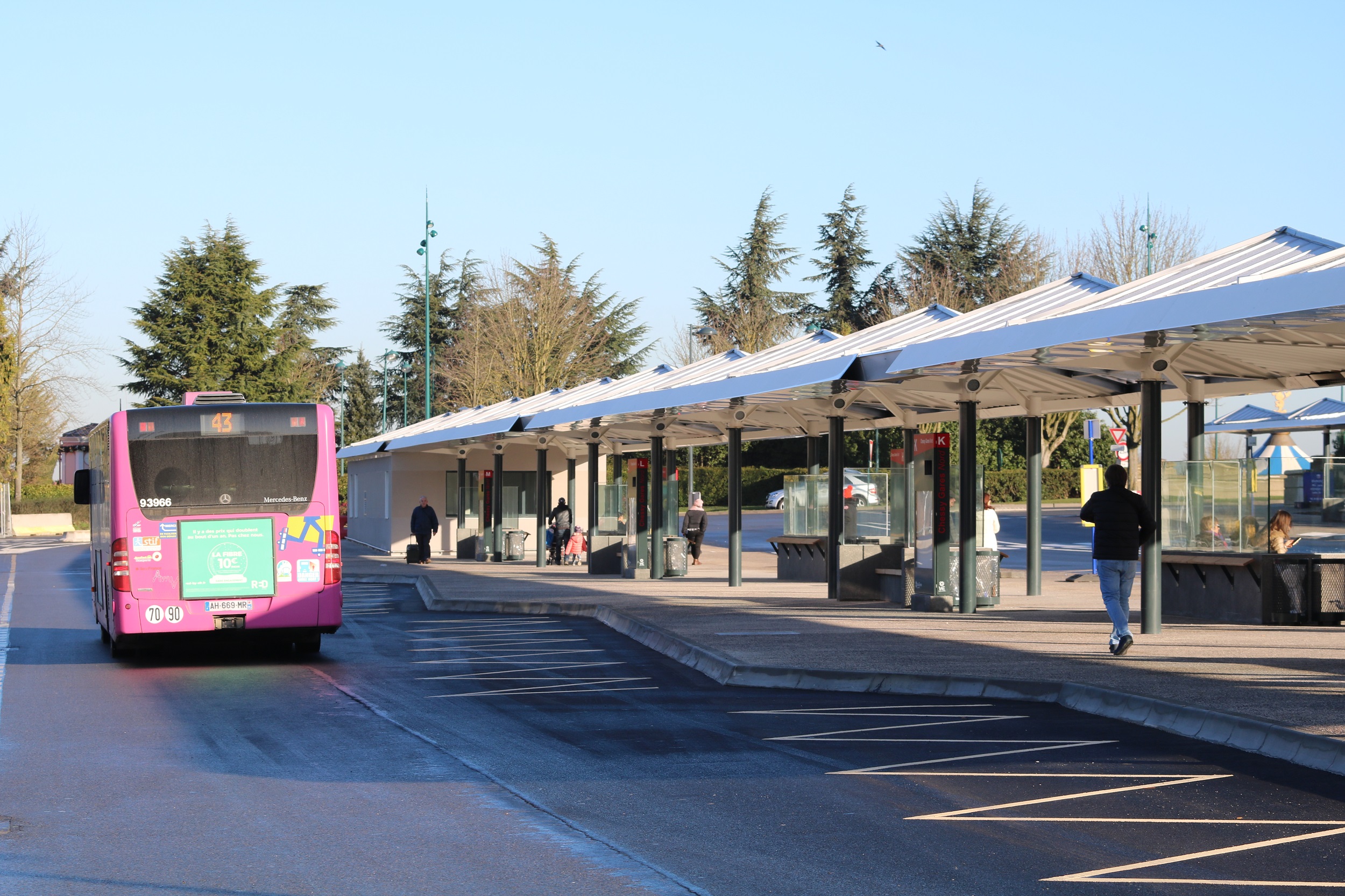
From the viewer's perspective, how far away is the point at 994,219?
5953 cm

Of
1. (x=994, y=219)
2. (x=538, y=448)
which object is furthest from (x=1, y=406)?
(x=994, y=219)

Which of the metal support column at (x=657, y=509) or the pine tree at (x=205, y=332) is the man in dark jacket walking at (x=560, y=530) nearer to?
the metal support column at (x=657, y=509)

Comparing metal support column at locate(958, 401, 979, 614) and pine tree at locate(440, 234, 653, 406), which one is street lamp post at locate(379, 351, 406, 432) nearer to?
pine tree at locate(440, 234, 653, 406)

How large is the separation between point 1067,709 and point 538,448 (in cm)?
2471

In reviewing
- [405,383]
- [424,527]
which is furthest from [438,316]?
[424,527]

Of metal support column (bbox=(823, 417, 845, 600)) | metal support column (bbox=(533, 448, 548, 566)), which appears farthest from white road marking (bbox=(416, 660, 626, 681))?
metal support column (bbox=(533, 448, 548, 566))

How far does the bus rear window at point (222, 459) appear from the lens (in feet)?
48.8

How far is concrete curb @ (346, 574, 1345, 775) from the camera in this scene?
8570 millimetres

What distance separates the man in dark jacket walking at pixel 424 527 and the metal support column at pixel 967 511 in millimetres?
19014

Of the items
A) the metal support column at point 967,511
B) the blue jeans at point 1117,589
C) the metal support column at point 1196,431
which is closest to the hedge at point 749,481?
the metal support column at point 1196,431

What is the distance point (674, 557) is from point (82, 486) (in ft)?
43.4

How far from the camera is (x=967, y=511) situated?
1872cm

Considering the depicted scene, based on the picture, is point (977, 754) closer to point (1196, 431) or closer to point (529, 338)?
point (1196, 431)

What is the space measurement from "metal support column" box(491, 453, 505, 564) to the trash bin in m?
0.18
